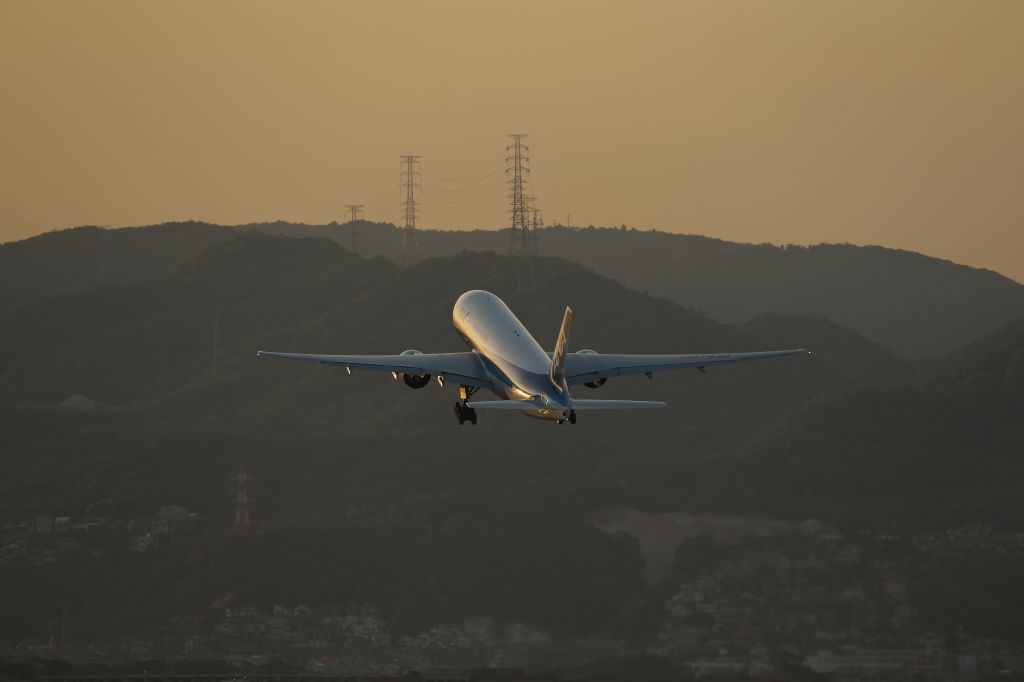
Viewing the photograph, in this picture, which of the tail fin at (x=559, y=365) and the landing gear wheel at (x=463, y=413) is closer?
the tail fin at (x=559, y=365)

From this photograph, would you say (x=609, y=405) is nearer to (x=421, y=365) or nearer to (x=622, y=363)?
(x=622, y=363)

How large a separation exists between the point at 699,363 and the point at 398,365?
16.9 m

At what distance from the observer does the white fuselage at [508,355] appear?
11875 cm

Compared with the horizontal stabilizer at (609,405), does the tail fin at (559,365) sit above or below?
above

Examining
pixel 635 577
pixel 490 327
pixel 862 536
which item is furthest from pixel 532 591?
pixel 490 327

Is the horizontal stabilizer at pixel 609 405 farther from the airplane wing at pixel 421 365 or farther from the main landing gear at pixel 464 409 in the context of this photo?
the main landing gear at pixel 464 409

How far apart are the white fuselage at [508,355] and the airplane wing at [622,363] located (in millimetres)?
2297

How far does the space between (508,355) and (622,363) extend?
6535 millimetres

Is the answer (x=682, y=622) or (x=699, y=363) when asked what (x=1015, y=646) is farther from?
(x=699, y=363)

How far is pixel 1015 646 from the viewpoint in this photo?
18200cm

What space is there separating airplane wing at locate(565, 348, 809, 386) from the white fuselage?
2.30 meters

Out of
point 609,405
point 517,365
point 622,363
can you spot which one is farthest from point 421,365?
point 609,405

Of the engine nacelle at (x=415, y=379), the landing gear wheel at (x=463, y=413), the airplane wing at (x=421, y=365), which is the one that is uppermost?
the airplane wing at (x=421, y=365)

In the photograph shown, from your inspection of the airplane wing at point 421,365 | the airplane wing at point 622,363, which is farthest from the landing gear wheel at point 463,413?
the airplane wing at point 622,363
